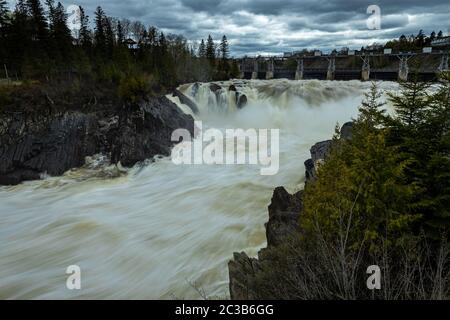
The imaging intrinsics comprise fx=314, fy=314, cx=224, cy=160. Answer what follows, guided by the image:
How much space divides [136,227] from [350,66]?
95829 millimetres

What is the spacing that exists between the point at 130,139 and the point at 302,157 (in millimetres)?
12467

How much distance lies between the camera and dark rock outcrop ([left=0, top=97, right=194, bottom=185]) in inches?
797

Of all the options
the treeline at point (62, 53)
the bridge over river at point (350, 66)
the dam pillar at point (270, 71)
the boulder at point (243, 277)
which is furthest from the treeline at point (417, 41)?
the boulder at point (243, 277)

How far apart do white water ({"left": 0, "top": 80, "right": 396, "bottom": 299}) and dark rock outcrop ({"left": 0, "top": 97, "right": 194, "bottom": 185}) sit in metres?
1.10

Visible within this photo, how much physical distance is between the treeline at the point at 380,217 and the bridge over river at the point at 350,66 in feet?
182

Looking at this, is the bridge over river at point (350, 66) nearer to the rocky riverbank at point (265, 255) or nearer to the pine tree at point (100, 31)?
the pine tree at point (100, 31)

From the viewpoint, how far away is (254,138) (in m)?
28.6

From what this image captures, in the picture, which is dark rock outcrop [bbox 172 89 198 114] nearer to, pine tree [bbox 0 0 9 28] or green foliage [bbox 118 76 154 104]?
green foliage [bbox 118 76 154 104]

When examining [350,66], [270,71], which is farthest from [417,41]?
[270,71]

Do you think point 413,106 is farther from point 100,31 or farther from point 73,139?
point 100,31
